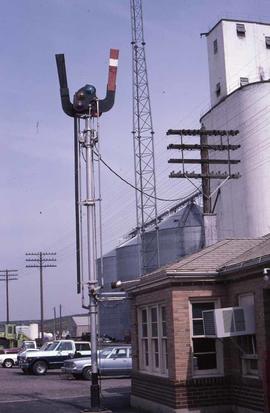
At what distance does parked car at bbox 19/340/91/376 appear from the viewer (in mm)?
35438

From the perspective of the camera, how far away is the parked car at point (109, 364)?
97.4ft

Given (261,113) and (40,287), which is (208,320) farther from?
(40,287)

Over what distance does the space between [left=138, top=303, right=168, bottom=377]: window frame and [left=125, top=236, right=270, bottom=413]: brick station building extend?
0.03 metres

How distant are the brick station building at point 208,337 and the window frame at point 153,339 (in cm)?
3

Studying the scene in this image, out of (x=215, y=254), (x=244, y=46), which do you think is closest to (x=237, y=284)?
(x=215, y=254)

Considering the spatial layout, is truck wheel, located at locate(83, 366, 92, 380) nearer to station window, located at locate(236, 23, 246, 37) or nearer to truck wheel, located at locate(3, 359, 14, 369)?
truck wheel, located at locate(3, 359, 14, 369)

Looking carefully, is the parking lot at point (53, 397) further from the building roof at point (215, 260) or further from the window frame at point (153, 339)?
the building roof at point (215, 260)

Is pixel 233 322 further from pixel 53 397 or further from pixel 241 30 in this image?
pixel 241 30

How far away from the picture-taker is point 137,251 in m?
73.5

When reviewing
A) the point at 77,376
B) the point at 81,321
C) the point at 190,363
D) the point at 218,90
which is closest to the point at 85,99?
the point at 190,363

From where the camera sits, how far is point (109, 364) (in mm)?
29750

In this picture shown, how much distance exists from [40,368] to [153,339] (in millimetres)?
20920

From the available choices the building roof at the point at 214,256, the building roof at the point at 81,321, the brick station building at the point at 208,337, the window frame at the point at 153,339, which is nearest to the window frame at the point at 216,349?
the brick station building at the point at 208,337

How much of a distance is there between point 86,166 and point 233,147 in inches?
486
